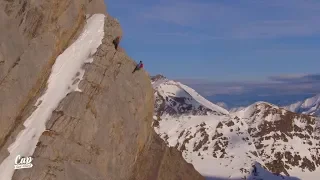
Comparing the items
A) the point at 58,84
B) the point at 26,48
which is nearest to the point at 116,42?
the point at 58,84

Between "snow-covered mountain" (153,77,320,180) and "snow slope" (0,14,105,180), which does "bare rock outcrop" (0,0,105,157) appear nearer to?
"snow slope" (0,14,105,180)

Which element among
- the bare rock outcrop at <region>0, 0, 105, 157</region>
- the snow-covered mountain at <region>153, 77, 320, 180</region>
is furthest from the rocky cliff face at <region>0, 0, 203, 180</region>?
the snow-covered mountain at <region>153, 77, 320, 180</region>

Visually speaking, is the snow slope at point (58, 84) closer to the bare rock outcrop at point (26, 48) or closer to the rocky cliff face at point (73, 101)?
the rocky cliff face at point (73, 101)

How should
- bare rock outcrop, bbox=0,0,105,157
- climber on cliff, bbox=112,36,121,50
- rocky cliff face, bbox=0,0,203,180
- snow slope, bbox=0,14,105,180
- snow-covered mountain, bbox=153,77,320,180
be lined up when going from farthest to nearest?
snow-covered mountain, bbox=153,77,320,180, climber on cliff, bbox=112,36,121,50, bare rock outcrop, bbox=0,0,105,157, rocky cliff face, bbox=0,0,203,180, snow slope, bbox=0,14,105,180

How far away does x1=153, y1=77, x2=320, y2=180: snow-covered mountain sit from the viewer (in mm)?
148375

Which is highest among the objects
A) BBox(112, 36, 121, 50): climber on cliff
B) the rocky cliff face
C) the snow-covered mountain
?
the snow-covered mountain

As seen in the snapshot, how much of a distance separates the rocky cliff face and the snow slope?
389 mm

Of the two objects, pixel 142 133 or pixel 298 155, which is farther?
pixel 298 155

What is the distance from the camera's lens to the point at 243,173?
458 ft

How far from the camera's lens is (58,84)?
36.5 meters

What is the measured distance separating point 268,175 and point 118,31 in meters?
108

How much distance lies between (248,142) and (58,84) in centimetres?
12971

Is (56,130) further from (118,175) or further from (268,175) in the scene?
(268,175)

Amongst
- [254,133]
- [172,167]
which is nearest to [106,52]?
[172,167]
